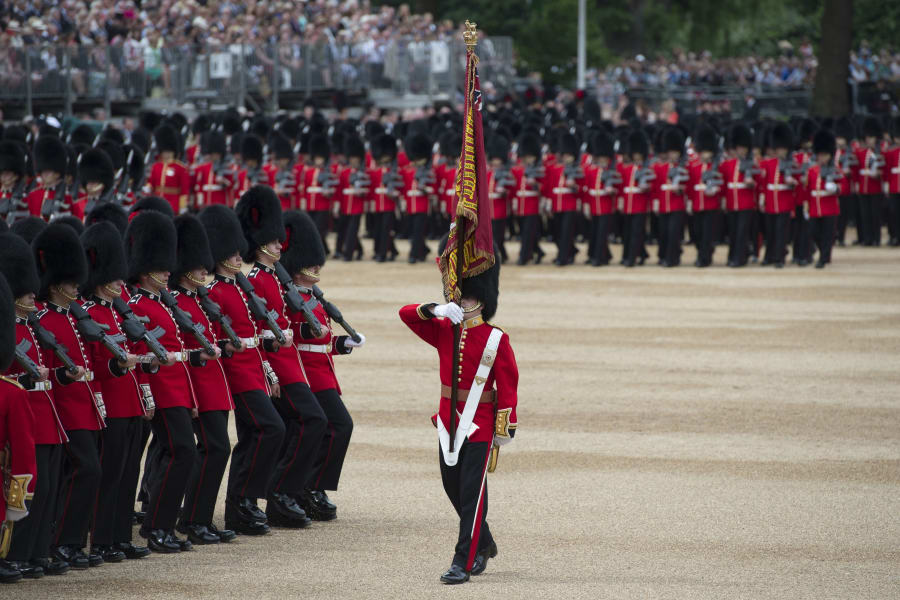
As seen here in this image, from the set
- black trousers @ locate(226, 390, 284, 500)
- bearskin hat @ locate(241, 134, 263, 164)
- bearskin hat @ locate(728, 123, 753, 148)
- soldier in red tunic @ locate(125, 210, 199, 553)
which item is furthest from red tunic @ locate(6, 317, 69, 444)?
bearskin hat @ locate(728, 123, 753, 148)

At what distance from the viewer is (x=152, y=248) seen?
21.7 feet

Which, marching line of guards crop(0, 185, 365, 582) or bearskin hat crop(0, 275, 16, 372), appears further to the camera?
marching line of guards crop(0, 185, 365, 582)

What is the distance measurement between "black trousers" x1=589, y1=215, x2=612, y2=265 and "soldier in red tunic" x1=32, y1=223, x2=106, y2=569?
12.7m

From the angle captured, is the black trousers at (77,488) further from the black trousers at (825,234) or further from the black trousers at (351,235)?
the black trousers at (825,234)

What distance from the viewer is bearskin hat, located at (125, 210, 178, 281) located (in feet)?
21.7

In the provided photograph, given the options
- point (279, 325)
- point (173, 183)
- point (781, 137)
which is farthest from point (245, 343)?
point (781, 137)

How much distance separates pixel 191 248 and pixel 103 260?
55 centimetres

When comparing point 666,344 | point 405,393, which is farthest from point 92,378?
point 666,344

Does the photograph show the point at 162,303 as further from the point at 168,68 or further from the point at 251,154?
the point at 168,68

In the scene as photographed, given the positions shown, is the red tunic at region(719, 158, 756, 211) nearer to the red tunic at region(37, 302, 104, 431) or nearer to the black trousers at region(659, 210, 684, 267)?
the black trousers at region(659, 210, 684, 267)

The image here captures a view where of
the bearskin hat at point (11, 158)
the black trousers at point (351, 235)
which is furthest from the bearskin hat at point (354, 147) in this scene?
the bearskin hat at point (11, 158)

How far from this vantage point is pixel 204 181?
Result: 18.7 meters

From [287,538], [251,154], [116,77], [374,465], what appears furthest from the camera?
[116,77]

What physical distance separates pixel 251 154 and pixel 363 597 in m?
13.2
